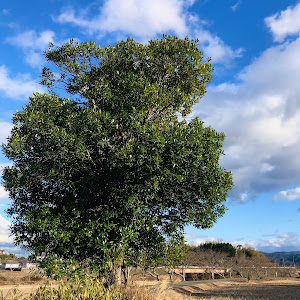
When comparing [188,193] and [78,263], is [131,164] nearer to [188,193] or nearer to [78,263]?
[188,193]

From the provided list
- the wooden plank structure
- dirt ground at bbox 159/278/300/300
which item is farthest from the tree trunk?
the wooden plank structure

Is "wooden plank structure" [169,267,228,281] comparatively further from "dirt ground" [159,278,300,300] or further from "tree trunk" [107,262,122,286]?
"tree trunk" [107,262,122,286]

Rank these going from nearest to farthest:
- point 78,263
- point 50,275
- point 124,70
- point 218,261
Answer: point 50,275 → point 78,263 → point 124,70 → point 218,261

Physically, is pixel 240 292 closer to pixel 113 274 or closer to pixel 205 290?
pixel 205 290

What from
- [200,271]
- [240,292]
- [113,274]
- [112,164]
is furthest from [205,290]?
[112,164]

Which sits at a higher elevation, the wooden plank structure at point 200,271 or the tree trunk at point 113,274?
the wooden plank structure at point 200,271

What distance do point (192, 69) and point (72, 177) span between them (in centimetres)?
993

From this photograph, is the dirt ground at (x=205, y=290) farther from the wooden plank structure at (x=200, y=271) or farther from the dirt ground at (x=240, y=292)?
the wooden plank structure at (x=200, y=271)

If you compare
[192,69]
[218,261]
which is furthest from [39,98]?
[218,261]

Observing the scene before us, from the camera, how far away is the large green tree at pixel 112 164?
16328mm

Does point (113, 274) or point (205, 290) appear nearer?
point (113, 274)

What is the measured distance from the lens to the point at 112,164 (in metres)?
16.2

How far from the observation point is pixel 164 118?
21.6m

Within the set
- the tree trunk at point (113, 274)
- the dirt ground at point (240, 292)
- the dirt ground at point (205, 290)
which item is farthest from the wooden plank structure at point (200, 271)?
the tree trunk at point (113, 274)
